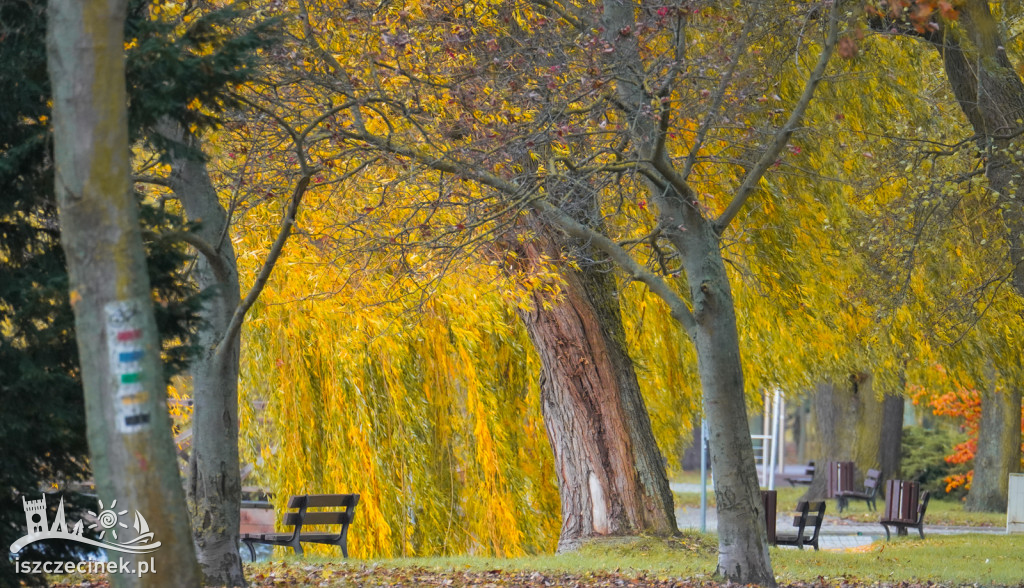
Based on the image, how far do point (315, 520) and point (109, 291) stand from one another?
7.79 m

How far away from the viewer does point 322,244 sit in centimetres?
1111

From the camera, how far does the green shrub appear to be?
29.6 m

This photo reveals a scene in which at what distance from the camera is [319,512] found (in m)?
11.9

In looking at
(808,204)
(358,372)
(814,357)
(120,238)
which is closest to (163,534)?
(120,238)

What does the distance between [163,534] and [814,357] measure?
39.8 ft

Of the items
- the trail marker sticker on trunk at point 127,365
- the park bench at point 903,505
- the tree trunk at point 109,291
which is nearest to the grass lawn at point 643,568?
the park bench at point 903,505

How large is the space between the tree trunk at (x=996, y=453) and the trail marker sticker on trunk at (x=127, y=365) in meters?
22.3

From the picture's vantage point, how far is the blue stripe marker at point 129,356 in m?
4.57

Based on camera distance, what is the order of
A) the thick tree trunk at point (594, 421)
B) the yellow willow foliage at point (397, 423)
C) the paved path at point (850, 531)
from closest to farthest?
the thick tree trunk at point (594, 421)
the yellow willow foliage at point (397, 423)
the paved path at point (850, 531)

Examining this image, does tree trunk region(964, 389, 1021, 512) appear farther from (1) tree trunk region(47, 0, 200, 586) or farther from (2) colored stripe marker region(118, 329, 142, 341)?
(2) colored stripe marker region(118, 329, 142, 341)

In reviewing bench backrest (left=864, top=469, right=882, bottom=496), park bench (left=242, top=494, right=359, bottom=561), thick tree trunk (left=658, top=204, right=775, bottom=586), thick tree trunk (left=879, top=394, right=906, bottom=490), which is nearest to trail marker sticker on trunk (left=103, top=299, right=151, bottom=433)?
thick tree trunk (left=658, top=204, right=775, bottom=586)

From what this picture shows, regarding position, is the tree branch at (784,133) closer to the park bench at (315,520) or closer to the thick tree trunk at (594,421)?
the thick tree trunk at (594,421)

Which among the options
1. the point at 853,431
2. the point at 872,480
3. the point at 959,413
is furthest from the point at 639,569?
the point at 959,413

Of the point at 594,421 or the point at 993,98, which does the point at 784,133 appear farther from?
the point at 594,421
